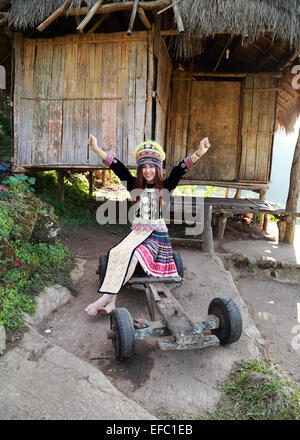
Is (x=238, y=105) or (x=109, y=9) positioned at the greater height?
(x=109, y=9)

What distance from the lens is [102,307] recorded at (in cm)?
354

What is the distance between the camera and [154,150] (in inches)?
156

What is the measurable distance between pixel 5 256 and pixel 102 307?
114cm

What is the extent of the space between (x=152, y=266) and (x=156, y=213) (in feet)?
2.32

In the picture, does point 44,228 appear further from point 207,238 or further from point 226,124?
point 226,124

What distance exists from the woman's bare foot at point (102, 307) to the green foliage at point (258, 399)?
1454 mm

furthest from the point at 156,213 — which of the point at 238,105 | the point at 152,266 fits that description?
the point at 238,105

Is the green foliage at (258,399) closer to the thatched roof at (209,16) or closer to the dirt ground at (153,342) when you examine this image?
the dirt ground at (153,342)

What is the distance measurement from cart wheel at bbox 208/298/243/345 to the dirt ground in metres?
0.15

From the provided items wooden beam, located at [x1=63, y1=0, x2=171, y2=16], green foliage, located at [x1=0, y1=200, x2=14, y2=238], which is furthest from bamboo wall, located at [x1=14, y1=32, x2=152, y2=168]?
green foliage, located at [x1=0, y1=200, x2=14, y2=238]

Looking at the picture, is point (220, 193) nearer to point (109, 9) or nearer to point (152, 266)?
point (109, 9)

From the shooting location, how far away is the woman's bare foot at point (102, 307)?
11.4 feet

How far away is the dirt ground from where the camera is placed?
257 cm

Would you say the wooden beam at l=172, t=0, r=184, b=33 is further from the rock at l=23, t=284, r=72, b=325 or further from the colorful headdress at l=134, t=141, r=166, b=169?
the rock at l=23, t=284, r=72, b=325
